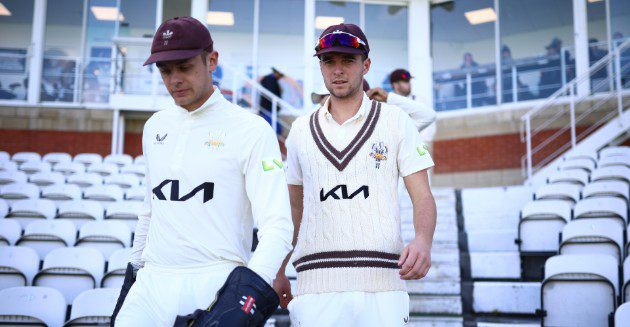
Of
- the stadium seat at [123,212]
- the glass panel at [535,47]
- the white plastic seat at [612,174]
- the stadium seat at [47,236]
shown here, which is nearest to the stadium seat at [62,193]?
the stadium seat at [123,212]

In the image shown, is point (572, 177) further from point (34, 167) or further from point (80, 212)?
point (34, 167)

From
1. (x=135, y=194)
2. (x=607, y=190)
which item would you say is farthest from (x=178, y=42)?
(x=135, y=194)

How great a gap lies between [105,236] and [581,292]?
439cm

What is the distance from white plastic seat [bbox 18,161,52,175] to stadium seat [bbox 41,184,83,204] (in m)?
1.76

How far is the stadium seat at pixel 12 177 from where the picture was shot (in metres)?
9.75

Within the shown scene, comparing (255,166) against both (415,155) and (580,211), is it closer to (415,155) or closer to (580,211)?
(415,155)

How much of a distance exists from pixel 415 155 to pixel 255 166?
0.73 m

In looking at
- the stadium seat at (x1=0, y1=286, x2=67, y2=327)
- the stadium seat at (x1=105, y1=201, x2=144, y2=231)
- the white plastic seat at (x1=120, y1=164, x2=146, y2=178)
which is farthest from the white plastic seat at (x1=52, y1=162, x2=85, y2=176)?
the stadium seat at (x1=0, y1=286, x2=67, y2=327)

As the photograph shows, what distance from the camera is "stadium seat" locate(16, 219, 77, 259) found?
6.66 m

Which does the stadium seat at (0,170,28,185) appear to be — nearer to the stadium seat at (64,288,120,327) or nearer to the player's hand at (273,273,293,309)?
the stadium seat at (64,288,120,327)

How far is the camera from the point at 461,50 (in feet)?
51.1

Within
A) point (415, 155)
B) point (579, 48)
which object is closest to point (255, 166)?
point (415, 155)

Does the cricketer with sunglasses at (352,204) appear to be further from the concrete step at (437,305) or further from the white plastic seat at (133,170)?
the white plastic seat at (133,170)

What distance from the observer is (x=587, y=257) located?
5.64 meters
